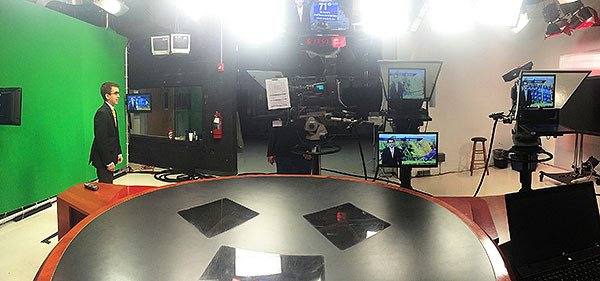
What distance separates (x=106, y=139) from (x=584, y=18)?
6220mm

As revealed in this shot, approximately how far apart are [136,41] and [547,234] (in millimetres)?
6391

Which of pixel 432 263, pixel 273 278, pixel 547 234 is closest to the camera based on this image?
pixel 273 278

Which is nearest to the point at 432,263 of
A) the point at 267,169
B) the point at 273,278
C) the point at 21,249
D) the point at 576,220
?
the point at 273,278

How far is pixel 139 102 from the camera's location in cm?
627

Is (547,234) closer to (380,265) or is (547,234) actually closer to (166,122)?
(380,265)

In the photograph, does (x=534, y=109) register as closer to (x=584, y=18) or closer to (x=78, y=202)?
(x=584, y=18)

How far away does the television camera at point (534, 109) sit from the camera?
3172mm

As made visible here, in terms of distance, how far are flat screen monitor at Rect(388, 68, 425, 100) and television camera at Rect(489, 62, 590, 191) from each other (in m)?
0.82

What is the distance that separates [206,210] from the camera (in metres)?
1.73

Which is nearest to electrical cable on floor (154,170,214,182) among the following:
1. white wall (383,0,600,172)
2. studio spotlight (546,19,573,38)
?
white wall (383,0,600,172)

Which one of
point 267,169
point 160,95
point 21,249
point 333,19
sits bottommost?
point 21,249

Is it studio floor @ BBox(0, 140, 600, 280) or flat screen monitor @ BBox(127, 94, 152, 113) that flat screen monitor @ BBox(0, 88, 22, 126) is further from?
flat screen monitor @ BBox(127, 94, 152, 113)

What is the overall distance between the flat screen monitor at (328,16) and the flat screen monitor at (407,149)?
2022 millimetres

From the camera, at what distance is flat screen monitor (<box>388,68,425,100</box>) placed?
327cm
